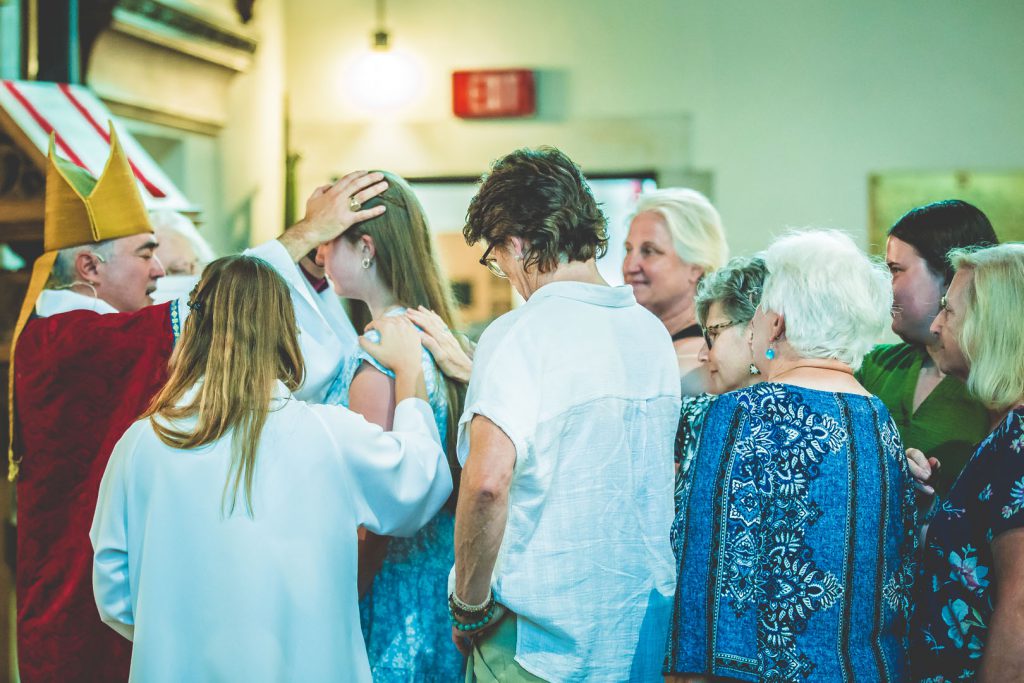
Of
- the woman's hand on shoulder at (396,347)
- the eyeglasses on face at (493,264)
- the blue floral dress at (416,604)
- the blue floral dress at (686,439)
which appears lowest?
the blue floral dress at (416,604)

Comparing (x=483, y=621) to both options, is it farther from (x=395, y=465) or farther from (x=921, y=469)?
(x=921, y=469)

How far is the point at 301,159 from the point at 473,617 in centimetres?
395

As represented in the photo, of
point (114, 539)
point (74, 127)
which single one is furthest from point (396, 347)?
point (74, 127)

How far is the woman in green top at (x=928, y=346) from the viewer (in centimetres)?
194

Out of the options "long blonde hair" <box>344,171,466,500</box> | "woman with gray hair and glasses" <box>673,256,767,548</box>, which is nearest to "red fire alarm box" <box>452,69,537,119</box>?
"long blonde hair" <box>344,171,466,500</box>

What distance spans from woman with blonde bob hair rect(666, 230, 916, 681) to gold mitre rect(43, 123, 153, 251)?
1478 millimetres

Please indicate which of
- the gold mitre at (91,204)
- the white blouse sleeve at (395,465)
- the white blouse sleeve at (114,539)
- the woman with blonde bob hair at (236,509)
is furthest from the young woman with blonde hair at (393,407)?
the gold mitre at (91,204)

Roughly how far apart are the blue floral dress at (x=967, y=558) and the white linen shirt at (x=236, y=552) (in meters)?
0.95

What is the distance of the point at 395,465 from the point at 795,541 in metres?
0.69

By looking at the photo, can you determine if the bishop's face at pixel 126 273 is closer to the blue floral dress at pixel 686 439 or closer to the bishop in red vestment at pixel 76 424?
the bishop in red vestment at pixel 76 424

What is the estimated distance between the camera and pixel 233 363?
5.38 ft

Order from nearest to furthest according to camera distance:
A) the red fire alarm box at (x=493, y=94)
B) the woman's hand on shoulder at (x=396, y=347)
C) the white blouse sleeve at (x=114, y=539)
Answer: the white blouse sleeve at (x=114, y=539) < the woman's hand on shoulder at (x=396, y=347) < the red fire alarm box at (x=493, y=94)

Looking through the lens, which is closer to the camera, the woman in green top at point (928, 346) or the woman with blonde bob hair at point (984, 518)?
the woman with blonde bob hair at point (984, 518)

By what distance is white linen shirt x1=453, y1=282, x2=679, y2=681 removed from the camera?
1.55m
